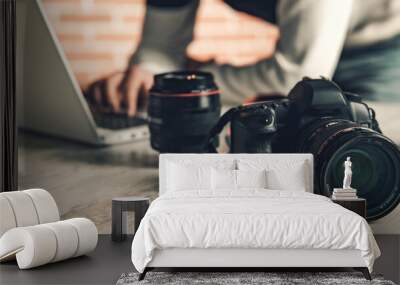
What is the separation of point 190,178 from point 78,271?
1591 mm

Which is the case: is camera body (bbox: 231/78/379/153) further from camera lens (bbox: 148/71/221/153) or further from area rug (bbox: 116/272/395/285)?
area rug (bbox: 116/272/395/285)

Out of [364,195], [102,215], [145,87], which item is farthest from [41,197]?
[364,195]

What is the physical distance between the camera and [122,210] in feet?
21.3

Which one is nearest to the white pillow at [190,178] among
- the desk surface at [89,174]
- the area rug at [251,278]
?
the desk surface at [89,174]

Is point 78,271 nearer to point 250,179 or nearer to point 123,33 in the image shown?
point 250,179

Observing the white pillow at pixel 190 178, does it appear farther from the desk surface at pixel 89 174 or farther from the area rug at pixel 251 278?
the area rug at pixel 251 278

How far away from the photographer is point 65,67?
717cm

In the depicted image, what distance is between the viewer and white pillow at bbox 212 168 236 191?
247 inches

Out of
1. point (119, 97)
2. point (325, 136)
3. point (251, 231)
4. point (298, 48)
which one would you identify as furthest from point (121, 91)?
point (251, 231)

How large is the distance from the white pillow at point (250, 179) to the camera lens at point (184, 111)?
0.88 m

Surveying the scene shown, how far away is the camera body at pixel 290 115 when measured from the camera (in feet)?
23.3

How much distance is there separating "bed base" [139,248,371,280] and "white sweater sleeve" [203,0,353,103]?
8.19 feet

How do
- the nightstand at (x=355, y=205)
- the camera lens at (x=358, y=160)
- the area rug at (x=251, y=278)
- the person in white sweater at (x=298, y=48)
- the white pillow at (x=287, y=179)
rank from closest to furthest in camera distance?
the area rug at (x=251, y=278), the nightstand at (x=355, y=205), the white pillow at (x=287, y=179), the camera lens at (x=358, y=160), the person in white sweater at (x=298, y=48)

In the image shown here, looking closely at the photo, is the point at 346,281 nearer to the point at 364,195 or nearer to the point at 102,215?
the point at 364,195
